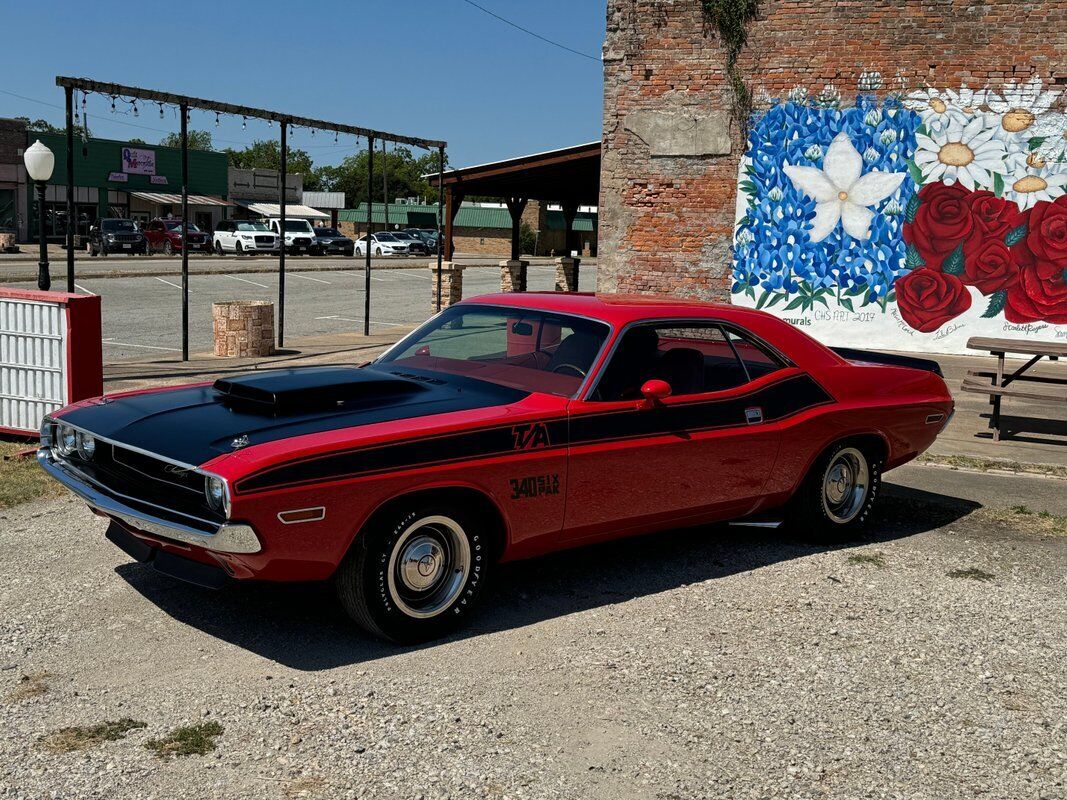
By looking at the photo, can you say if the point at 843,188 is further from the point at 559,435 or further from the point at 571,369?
the point at 559,435

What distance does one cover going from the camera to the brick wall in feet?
51.8

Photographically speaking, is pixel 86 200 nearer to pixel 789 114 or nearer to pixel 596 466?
pixel 789 114

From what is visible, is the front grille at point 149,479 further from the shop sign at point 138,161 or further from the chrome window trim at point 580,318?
the shop sign at point 138,161

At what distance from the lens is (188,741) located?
4.08m

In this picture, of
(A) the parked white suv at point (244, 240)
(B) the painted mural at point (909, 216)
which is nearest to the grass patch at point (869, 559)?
(B) the painted mural at point (909, 216)

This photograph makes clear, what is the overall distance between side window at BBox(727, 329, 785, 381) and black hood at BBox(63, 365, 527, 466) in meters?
1.47

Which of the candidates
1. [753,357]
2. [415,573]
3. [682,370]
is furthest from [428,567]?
[753,357]

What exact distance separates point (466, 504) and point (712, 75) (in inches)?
518

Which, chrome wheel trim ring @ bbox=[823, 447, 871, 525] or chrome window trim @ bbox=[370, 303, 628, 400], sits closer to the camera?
chrome window trim @ bbox=[370, 303, 628, 400]

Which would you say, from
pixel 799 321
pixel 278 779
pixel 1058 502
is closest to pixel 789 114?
pixel 799 321

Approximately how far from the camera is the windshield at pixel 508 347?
5891 millimetres

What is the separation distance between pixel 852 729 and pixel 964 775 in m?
0.46

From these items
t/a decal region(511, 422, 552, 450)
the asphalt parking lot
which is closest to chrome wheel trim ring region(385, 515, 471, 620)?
t/a decal region(511, 422, 552, 450)

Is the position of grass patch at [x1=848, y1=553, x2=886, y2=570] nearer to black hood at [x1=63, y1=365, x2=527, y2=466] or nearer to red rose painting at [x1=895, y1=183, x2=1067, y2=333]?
black hood at [x1=63, y1=365, x2=527, y2=466]
